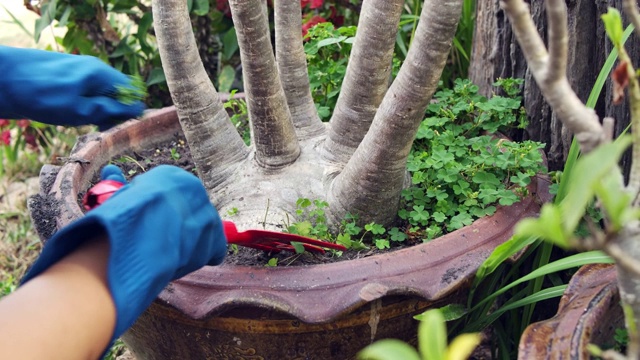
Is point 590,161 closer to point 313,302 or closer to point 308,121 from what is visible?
point 313,302

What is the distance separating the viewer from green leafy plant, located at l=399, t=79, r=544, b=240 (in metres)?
1.35

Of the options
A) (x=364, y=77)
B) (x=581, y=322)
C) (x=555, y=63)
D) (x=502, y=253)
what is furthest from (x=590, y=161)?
(x=364, y=77)

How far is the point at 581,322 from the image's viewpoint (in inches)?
36.8

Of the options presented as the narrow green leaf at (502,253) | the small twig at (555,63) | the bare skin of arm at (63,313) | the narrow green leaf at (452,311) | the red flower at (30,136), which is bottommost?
the red flower at (30,136)

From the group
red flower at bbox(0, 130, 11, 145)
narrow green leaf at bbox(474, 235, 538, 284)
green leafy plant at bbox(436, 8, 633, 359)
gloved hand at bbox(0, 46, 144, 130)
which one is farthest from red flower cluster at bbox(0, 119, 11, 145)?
narrow green leaf at bbox(474, 235, 538, 284)

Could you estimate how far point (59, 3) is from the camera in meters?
2.42

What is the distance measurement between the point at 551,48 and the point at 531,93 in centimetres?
97

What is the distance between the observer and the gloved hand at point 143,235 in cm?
81

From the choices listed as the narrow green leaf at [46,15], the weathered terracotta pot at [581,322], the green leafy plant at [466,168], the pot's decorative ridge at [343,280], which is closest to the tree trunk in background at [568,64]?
the green leafy plant at [466,168]

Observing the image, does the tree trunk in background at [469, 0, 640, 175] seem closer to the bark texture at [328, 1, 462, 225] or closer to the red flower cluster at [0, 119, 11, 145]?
the bark texture at [328, 1, 462, 225]

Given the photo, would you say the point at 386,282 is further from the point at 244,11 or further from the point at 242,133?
the point at 242,133

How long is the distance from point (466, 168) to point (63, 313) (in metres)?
0.89

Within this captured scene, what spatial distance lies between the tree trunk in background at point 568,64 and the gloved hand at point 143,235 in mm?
886

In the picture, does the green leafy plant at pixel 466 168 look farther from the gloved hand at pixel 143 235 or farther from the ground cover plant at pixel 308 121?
the gloved hand at pixel 143 235
